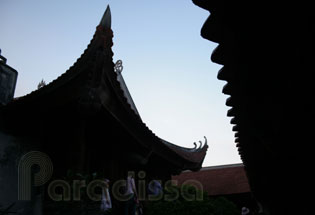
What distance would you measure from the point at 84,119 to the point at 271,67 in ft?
11.2

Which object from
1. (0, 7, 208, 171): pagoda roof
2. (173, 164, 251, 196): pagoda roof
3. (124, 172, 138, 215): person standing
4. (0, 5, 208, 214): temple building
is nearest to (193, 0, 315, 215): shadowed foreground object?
(0, 7, 208, 171): pagoda roof

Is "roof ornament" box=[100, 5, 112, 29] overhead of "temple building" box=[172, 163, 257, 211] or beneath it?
overhead

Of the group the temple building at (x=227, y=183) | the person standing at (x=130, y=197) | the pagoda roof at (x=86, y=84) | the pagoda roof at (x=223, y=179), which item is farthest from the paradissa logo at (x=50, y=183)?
the pagoda roof at (x=223, y=179)

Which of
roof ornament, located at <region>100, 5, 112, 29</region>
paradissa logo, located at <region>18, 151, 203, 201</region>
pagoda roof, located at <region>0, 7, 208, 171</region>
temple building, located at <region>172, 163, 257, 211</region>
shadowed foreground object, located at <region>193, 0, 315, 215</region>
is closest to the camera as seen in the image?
shadowed foreground object, located at <region>193, 0, 315, 215</region>

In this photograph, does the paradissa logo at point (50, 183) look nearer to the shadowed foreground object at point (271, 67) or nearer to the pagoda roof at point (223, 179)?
the shadowed foreground object at point (271, 67)

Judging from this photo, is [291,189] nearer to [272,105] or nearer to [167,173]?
[272,105]

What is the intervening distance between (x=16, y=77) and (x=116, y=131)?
6.86 feet

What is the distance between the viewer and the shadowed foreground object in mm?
1317

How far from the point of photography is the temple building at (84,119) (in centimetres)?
430

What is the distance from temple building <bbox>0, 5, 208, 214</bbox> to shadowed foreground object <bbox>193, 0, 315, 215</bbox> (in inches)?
107

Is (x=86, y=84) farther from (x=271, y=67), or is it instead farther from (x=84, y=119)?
(x=271, y=67)

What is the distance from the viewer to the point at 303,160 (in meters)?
1.97

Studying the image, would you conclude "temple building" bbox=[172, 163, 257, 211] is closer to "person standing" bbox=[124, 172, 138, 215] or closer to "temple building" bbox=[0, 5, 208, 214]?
"person standing" bbox=[124, 172, 138, 215]

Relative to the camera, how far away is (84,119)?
14.6 feet
